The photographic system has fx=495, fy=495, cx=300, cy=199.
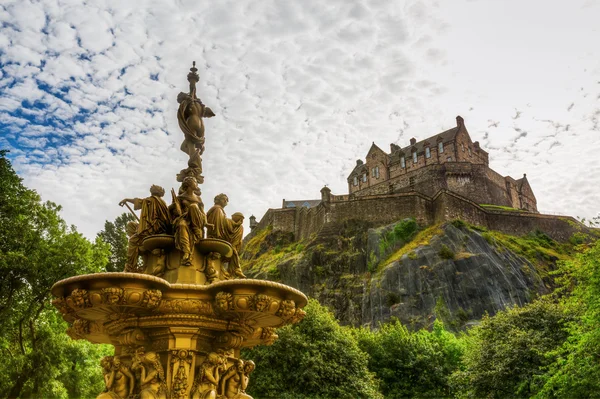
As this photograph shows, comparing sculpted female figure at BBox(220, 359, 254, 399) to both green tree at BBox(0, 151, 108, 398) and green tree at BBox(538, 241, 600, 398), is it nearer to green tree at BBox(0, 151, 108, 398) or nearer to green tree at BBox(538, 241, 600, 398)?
green tree at BBox(538, 241, 600, 398)

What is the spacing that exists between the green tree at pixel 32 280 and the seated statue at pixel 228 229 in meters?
15.6

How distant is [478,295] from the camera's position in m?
42.2

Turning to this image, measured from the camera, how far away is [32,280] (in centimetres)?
2066

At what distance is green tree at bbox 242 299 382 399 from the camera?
69.3 feet

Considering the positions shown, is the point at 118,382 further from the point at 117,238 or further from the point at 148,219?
the point at 117,238

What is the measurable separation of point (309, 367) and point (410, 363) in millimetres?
7671

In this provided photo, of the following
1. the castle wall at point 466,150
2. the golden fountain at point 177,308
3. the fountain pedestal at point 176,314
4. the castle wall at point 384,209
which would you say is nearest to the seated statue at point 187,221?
the golden fountain at point 177,308

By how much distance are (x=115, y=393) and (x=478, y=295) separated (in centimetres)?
4047

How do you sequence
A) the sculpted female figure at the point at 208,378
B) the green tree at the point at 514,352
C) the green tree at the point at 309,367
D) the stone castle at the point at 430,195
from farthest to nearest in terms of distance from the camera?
the stone castle at the point at 430,195, the green tree at the point at 309,367, the green tree at the point at 514,352, the sculpted female figure at the point at 208,378

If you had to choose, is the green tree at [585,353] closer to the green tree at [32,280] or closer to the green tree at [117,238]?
the green tree at [32,280]

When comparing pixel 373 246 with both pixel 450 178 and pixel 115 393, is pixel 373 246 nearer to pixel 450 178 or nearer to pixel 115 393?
pixel 450 178

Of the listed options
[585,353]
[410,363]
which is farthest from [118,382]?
[410,363]

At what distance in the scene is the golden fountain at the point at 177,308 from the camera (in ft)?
19.8

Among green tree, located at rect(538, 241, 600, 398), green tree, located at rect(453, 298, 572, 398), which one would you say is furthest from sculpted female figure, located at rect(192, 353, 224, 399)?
green tree, located at rect(453, 298, 572, 398)
